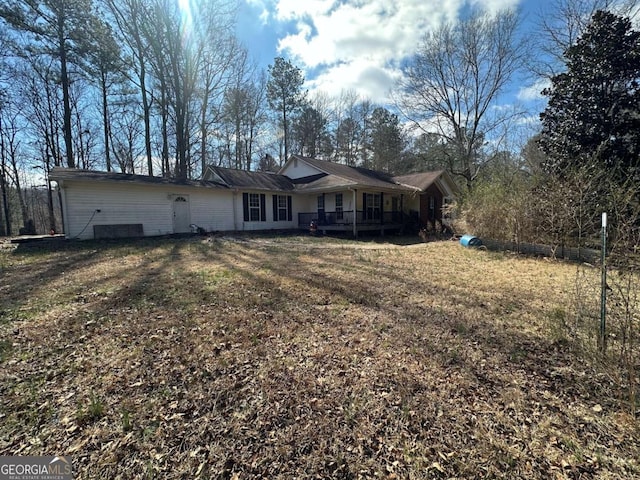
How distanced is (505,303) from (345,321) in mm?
3013

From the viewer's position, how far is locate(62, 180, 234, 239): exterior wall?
12.1 meters

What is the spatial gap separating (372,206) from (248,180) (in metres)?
7.85

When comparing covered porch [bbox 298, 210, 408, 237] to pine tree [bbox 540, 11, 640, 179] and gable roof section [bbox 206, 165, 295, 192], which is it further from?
pine tree [bbox 540, 11, 640, 179]

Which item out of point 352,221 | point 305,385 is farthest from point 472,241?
point 305,385

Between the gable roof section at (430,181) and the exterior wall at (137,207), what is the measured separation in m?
12.2

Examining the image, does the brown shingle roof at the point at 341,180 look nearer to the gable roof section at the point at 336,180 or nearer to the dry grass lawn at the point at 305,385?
the gable roof section at the point at 336,180

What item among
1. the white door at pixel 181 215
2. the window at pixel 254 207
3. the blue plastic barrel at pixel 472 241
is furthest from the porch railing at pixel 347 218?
the white door at pixel 181 215

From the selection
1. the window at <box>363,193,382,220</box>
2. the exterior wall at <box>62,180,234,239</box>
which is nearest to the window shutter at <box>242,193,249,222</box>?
the exterior wall at <box>62,180,234,239</box>

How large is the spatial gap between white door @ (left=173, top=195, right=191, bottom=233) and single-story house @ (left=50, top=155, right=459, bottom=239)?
4 cm

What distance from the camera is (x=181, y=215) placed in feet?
50.0

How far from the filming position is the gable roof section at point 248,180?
1672 cm

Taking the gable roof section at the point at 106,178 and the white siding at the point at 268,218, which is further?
the white siding at the point at 268,218

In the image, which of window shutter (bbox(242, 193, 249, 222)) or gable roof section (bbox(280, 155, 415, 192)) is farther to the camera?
window shutter (bbox(242, 193, 249, 222))

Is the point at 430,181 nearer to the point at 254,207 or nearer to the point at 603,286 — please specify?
the point at 254,207
